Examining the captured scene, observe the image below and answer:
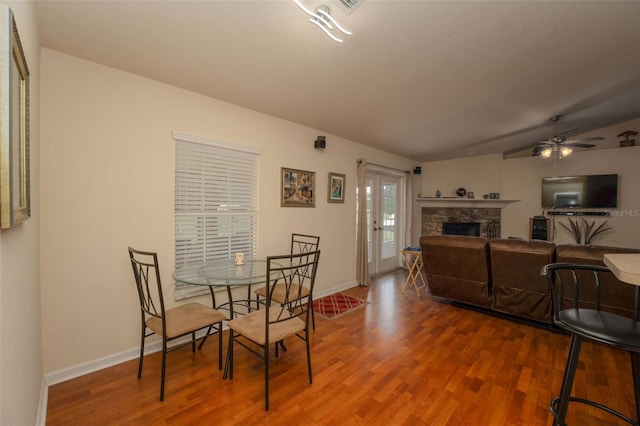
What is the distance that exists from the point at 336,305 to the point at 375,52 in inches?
118

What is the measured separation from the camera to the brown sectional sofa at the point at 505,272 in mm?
2555

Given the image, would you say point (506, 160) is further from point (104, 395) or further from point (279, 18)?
point (104, 395)

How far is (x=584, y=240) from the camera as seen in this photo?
5.20 meters

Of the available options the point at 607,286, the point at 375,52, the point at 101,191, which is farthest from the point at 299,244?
the point at 607,286

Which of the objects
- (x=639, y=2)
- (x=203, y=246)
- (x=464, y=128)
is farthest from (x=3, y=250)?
(x=464, y=128)

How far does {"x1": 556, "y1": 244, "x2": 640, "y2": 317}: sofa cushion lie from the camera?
2.45 metres

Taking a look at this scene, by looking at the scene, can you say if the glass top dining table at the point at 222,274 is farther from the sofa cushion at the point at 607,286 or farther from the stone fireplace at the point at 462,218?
the stone fireplace at the point at 462,218

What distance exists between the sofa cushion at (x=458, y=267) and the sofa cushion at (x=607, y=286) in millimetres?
743

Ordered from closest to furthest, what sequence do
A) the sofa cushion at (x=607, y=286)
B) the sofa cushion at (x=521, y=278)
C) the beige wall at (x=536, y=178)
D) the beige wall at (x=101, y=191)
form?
1. the beige wall at (x=101, y=191)
2. the sofa cushion at (x=607, y=286)
3. the sofa cushion at (x=521, y=278)
4. the beige wall at (x=536, y=178)

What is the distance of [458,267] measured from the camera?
11.2ft

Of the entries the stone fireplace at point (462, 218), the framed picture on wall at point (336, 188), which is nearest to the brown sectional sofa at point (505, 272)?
the framed picture on wall at point (336, 188)

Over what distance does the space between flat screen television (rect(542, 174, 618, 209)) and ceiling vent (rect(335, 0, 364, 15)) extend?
19.3ft

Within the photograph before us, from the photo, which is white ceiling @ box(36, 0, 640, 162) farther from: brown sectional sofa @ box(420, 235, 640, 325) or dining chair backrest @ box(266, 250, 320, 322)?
brown sectional sofa @ box(420, 235, 640, 325)

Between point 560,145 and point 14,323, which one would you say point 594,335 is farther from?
point 560,145
